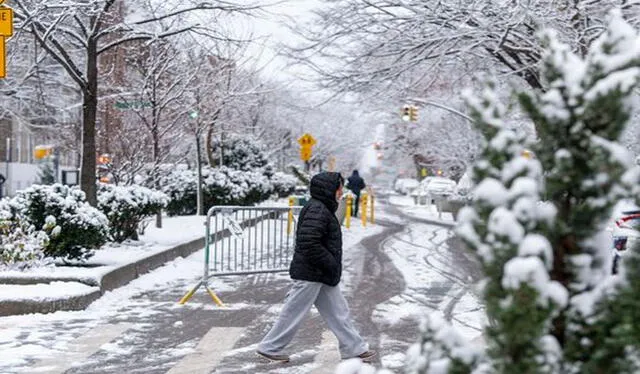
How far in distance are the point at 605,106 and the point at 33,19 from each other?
1116 centimetres

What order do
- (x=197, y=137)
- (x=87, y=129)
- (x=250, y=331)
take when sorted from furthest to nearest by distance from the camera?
(x=197, y=137)
(x=87, y=129)
(x=250, y=331)

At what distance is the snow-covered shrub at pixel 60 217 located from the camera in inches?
441

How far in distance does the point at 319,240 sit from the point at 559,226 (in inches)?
189

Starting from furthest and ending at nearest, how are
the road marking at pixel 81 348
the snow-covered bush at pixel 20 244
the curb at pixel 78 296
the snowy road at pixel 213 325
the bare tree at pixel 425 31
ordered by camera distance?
the bare tree at pixel 425 31, the snow-covered bush at pixel 20 244, the curb at pixel 78 296, the snowy road at pixel 213 325, the road marking at pixel 81 348

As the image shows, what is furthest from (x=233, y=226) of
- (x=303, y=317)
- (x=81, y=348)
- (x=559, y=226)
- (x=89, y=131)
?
(x=559, y=226)

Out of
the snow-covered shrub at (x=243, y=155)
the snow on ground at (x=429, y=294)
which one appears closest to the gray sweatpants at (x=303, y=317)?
the snow on ground at (x=429, y=294)

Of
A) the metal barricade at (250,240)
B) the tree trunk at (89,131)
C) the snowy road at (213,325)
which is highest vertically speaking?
the tree trunk at (89,131)

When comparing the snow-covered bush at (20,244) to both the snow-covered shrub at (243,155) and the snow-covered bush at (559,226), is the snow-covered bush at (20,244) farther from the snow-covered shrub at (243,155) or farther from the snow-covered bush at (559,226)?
the snow-covered shrub at (243,155)

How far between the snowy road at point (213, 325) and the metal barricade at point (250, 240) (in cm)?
27

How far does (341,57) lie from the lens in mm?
14523

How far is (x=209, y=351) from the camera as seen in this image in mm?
7738

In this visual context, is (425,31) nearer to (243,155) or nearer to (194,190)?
(194,190)

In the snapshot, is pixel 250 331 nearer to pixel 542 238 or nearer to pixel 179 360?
pixel 179 360

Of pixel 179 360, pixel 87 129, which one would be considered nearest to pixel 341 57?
pixel 87 129
